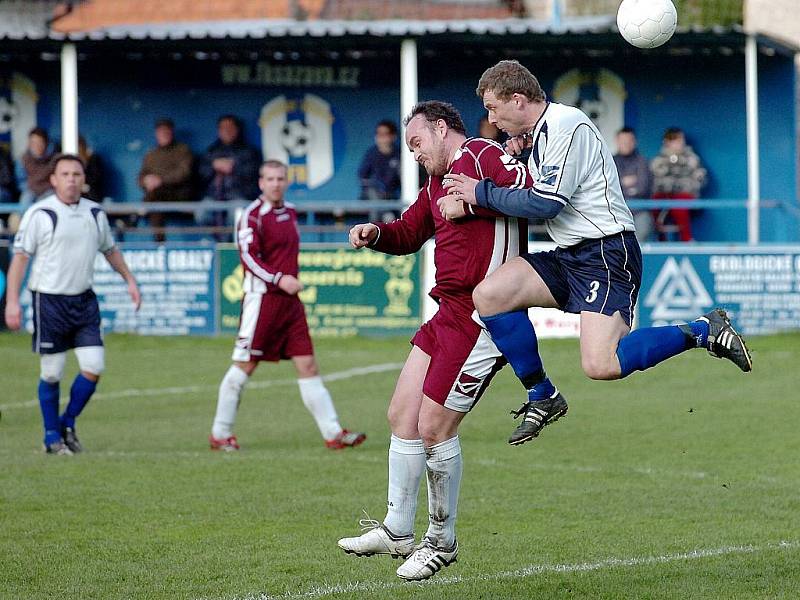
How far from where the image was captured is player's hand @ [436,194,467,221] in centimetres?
645

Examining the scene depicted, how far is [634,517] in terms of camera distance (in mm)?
8336

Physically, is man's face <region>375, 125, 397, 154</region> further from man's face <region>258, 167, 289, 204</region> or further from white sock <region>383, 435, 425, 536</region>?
white sock <region>383, 435, 425, 536</region>

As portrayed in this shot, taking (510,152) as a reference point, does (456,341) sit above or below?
below

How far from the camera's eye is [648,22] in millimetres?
7504

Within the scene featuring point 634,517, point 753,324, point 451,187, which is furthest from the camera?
point 753,324

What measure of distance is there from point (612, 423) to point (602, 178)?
5981mm

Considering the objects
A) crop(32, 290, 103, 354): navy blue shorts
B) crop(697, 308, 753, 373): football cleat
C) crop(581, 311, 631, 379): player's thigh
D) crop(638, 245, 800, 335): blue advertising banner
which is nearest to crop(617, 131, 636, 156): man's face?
crop(638, 245, 800, 335): blue advertising banner

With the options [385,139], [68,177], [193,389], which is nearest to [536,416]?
[68,177]

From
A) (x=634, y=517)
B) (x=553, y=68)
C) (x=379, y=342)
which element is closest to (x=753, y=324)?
(x=379, y=342)

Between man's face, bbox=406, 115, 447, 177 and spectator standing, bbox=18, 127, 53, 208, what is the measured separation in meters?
16.3

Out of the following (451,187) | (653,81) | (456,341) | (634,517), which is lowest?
(634,517)

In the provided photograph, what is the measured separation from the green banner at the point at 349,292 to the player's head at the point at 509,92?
13.0 meters

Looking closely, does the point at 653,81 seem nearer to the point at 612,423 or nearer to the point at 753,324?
the point at 753,324

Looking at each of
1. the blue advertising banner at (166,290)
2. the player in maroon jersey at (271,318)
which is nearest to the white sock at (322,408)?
the player in maroon jersey at (271,318)
